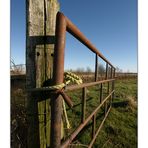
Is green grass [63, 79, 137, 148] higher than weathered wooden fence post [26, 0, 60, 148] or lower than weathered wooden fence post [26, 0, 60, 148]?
lower

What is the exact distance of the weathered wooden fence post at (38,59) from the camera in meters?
0.85

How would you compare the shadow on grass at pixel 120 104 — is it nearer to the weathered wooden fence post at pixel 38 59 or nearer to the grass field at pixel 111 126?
the grass field at pixel 111 126

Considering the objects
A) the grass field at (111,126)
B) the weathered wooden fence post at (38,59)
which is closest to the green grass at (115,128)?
the grass field at (111,126)

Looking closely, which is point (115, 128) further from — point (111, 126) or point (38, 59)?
point (38, 59)

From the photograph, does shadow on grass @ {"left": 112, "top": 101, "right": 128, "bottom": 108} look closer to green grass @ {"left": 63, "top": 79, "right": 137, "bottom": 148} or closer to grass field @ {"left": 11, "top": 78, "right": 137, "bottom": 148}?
green grass @ {"left": 63, "top": 79, "right": 137, "bottom": 148}

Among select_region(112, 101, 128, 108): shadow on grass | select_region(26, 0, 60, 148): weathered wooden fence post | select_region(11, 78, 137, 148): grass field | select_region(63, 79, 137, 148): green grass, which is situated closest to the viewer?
select_region(26, 0, 60, 148): weathered wooden fence post

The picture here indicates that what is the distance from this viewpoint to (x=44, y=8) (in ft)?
2.88

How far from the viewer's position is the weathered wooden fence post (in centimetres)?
85

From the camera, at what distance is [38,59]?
864mm

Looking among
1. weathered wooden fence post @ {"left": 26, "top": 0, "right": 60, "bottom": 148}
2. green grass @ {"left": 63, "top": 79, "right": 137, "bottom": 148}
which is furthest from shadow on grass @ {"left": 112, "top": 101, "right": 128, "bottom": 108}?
weathered wooden fence post @ {"left": 26, "top": 0, "right": 60, "bottom": 148}

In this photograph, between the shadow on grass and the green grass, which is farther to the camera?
the shadow on grass
